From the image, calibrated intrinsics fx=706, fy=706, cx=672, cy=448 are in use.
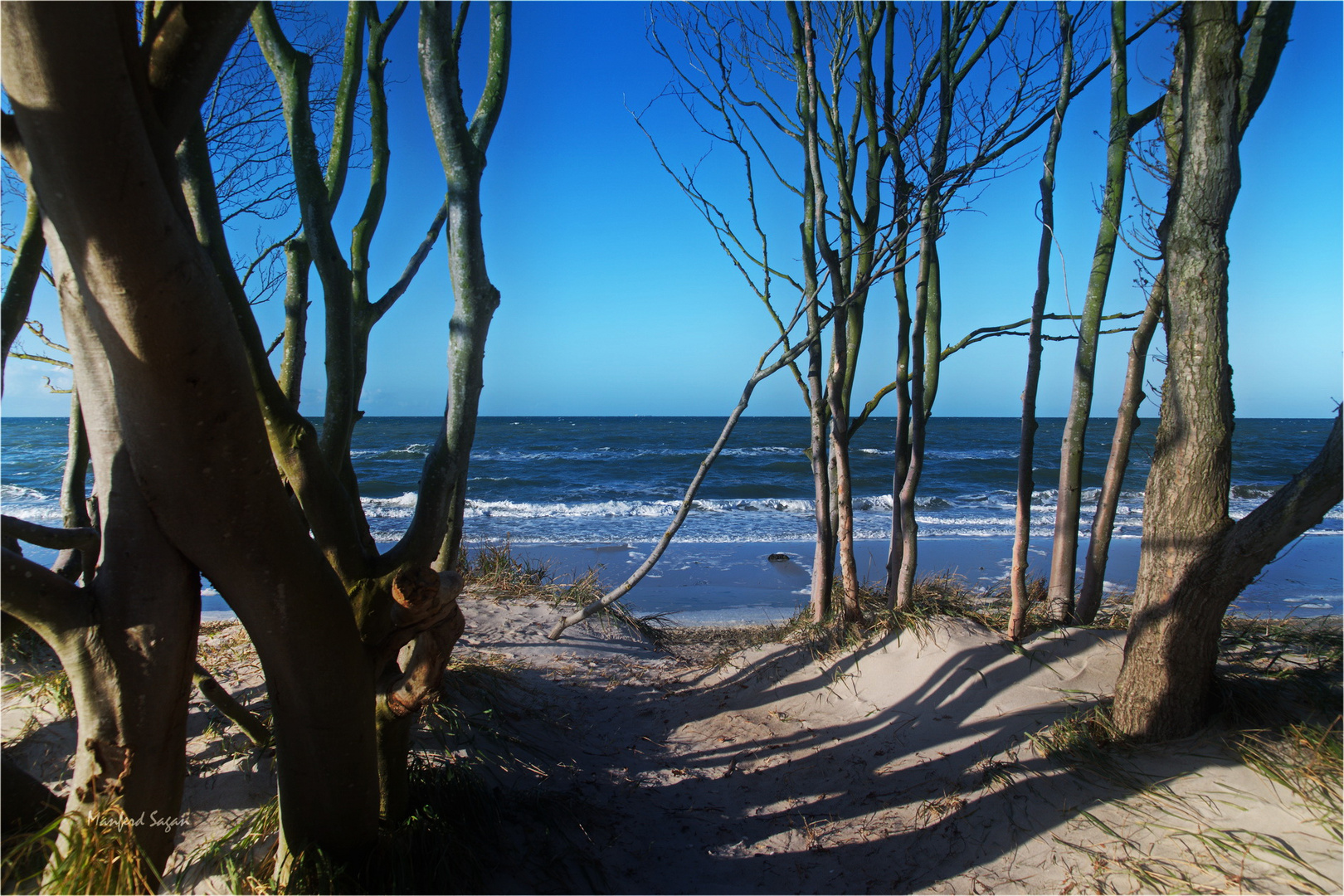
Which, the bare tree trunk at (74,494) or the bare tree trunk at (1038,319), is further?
the bare tree trunk at (1038,319)

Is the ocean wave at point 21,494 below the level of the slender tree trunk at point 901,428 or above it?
below

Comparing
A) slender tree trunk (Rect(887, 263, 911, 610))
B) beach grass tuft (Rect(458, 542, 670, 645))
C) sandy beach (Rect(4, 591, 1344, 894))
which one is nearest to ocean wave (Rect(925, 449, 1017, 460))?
beach grass tuft (Rect(458, 542, 670, 645))

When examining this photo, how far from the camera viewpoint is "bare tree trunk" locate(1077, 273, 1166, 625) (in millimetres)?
4148

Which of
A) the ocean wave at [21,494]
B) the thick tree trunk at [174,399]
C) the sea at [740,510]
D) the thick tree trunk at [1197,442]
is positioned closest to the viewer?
the thick tree trunk at [174,399]

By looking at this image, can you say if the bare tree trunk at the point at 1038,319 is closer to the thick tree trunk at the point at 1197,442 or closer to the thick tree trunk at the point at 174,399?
the thick tree trunk at the point at 1197,442

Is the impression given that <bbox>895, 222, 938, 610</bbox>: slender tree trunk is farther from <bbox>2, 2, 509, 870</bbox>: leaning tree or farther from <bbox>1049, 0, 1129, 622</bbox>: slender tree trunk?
<bbox>2, 2, 509, 870</bbox>: leaning tree

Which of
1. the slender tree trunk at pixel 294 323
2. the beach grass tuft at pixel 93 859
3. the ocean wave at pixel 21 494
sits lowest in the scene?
the ocean wave at pixel 21 494

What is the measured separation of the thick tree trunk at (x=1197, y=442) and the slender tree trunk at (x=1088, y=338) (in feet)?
3.90

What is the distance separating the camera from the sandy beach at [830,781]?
8.29ft

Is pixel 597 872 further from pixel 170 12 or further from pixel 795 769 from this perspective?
pixel 170 12

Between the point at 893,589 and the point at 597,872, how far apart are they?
2.82m

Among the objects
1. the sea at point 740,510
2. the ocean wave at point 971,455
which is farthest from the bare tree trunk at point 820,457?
the ocean wave at point 971,455

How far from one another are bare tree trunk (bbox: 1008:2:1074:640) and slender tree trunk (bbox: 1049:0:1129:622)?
0.21 m

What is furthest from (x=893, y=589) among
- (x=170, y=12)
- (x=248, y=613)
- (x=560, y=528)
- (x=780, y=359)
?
(x=560, y=528)
